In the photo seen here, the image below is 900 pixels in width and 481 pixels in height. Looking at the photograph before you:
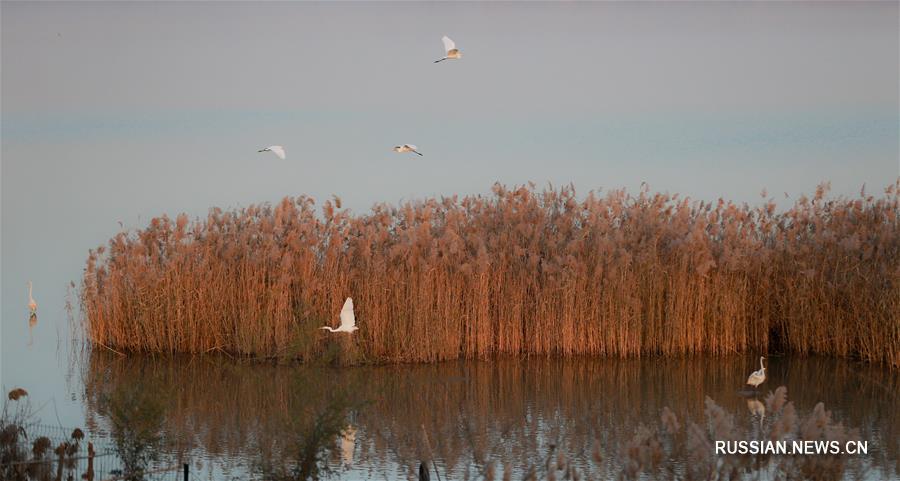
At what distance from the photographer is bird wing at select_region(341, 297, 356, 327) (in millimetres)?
10875

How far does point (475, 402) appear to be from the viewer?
9570mm

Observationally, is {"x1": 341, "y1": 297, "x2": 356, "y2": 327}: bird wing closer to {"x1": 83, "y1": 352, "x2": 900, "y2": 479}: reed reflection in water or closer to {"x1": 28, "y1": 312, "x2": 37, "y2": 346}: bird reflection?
{"x1": 83, "y1": 352, "x2": 900, "y2": 479}: reed reflection in water

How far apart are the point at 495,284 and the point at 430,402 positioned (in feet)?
9.34

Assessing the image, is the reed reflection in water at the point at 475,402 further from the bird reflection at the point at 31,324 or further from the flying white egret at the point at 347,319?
the bird reflection at the point at 31,324

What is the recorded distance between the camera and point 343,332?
11398 mm

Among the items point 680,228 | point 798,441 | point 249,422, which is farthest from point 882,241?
point 798,441

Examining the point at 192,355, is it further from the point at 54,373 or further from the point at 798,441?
the point at 798,441

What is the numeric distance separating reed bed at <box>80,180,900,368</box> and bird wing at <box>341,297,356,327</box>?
0.40 meters

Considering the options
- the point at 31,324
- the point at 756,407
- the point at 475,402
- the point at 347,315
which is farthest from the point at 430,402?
the point at 31,324

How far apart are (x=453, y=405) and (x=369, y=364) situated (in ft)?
7.61

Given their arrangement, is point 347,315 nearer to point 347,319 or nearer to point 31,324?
point 347,319

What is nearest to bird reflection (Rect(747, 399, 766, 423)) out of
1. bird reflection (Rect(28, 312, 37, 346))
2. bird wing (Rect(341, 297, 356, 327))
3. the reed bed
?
the reed bed

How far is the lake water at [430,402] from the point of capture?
7031 millimetres

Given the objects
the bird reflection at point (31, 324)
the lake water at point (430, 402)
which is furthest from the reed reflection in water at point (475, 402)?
the bird reflection at point (31, 324)
